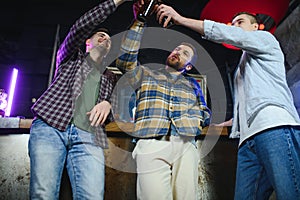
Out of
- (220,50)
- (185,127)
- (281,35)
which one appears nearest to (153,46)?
(220,50)

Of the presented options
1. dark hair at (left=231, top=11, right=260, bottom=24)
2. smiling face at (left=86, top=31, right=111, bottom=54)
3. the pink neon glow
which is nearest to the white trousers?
smiling face at (left=86, top=31, right=111, bottom=54)

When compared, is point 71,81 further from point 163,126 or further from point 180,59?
point 180,59

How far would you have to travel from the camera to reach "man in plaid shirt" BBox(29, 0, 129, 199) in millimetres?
1213

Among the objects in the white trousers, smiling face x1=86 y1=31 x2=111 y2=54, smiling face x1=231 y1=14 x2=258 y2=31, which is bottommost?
the white trousers

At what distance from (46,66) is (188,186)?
4479 mm

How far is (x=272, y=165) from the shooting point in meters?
1.03

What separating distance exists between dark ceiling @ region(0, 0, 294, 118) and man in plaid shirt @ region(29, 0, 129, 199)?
87.4 inches

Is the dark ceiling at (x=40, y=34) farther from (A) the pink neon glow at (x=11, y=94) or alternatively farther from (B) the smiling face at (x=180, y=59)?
(B) the smiling face at (x=180, y=59)

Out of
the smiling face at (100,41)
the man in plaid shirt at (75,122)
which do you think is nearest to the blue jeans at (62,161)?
the man in plaid shirt at (75,122)

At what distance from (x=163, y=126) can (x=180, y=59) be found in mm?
588

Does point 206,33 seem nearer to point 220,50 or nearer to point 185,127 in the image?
point 185,127

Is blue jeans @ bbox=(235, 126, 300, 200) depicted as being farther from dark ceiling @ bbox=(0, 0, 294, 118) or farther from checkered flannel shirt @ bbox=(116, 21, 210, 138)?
dark ceiling @ bbox=(0, 0, 294, 118)

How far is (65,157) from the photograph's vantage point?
1.30 metres

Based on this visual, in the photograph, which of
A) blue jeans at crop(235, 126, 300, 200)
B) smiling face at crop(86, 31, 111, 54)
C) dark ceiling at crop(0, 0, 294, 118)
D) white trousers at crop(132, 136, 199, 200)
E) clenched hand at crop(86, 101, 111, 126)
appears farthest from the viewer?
dark ceiling at crop(0, 0, 294, 118)
